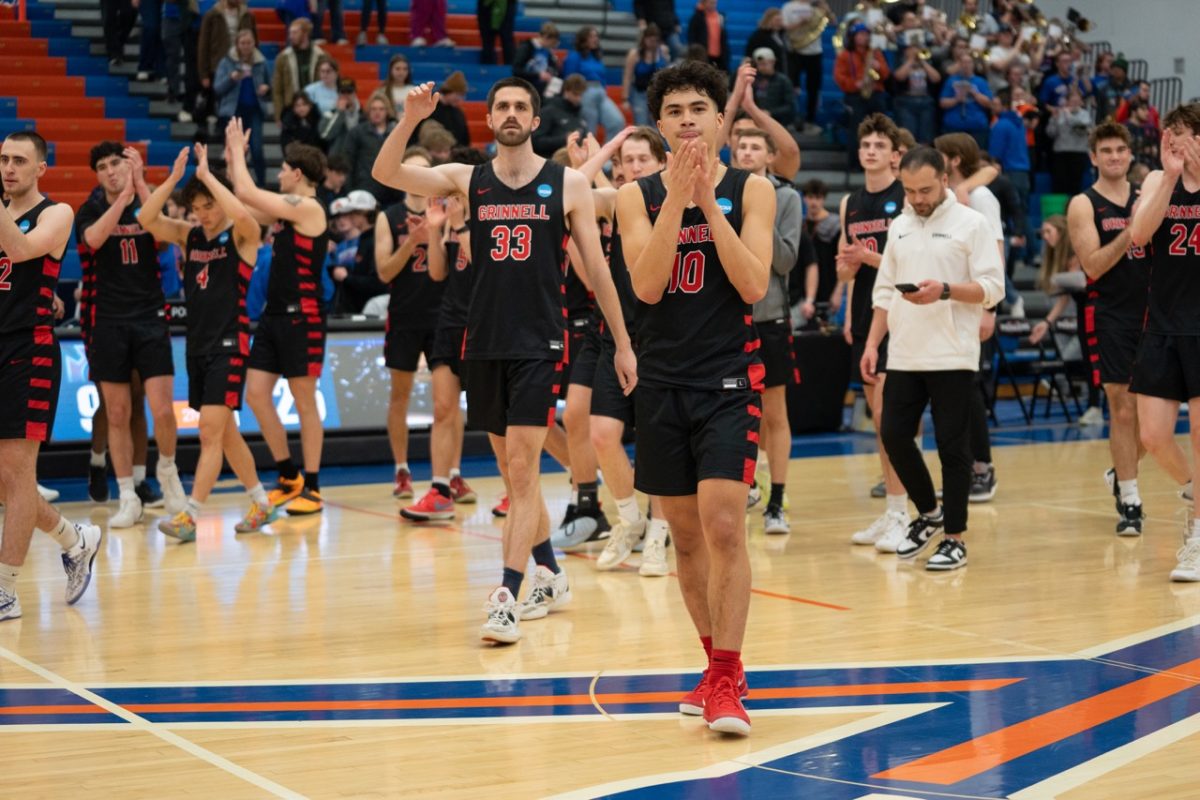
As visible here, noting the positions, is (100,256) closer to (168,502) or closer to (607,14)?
(168,502)

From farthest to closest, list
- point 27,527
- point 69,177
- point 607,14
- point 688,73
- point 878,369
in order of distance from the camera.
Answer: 1. point 607,14
2. point 69,177
3. point 878,369
4. point 27,527
5. point 688,73

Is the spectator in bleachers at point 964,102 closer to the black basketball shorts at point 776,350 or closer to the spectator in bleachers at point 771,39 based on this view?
the spectator in bleachers at point 771,39

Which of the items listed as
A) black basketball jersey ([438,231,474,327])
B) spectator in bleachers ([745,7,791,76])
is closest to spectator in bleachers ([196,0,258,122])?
spectator in bleachers ([745,7,791,76])

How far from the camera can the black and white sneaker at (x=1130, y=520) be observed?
853cm

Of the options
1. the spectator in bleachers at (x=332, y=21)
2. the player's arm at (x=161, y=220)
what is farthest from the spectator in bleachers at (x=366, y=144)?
the player's arm at (x=161, y=220)

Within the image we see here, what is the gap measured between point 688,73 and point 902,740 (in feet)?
7.21

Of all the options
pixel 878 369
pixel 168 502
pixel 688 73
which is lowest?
pixel 168 502

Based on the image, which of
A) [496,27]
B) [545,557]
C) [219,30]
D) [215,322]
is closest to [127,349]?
[215,322]

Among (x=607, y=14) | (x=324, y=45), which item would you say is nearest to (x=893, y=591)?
(x=324, y=45)

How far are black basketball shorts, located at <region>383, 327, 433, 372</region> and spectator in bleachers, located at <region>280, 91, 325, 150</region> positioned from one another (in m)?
5.85

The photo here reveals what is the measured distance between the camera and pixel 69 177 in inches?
626

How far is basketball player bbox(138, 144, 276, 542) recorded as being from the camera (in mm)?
8828

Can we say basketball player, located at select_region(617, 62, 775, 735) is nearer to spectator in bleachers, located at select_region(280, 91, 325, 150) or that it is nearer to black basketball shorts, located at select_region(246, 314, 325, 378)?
black basketball shorts, located at select_region(246, 314, 325, 378)

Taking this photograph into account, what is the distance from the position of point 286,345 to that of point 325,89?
708cm
